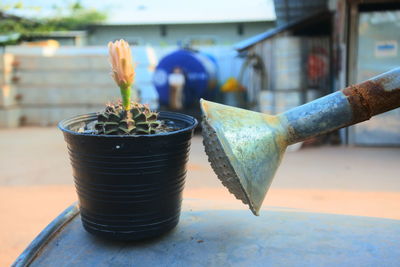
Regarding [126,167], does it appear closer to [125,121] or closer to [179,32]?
[125,121]

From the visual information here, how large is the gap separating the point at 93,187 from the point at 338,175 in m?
4.32

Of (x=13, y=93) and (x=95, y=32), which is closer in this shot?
(x=13, y=93)

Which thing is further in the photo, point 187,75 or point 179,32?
point 179,32

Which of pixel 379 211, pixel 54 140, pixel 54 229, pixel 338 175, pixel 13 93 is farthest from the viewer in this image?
pixel 13 93

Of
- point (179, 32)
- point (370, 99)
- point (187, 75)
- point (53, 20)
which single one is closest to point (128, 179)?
point (370, 99)

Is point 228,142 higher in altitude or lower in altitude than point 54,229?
higher

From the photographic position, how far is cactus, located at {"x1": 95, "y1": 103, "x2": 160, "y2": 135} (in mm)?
1735

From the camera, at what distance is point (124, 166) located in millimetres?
1695

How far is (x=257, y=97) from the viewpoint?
8.70 meters

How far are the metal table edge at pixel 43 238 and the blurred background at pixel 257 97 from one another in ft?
3.33

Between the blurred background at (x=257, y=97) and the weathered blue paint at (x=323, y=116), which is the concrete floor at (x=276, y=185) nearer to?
the blurred background at (x=257, y=97)

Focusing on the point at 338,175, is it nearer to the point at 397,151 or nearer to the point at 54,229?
the point at 397,151

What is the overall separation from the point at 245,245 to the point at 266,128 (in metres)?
0.55

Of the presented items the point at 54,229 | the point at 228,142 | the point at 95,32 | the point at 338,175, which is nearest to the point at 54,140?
the point at 338,175
